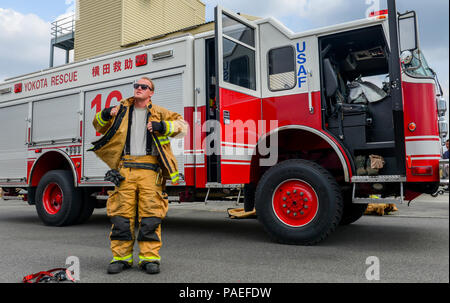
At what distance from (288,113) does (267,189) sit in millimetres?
1101

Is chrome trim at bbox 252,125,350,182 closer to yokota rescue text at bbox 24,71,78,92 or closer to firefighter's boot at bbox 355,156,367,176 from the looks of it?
firefighter's boot at bbox 355,156,367,176

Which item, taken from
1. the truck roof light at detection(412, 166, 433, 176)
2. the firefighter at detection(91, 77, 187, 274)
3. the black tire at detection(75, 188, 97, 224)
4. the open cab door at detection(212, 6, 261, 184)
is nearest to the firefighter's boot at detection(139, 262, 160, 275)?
the firefighter at detection(91, 77, 187, 274)

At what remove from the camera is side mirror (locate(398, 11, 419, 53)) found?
419 centimetres

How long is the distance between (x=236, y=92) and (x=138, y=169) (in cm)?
210

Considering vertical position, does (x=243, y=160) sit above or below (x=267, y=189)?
above

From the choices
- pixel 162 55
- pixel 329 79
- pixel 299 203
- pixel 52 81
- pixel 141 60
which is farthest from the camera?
pixel 52 81

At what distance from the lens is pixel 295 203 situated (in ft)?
16.0

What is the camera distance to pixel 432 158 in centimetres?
445

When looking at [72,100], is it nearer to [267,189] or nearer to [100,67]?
[100,67]

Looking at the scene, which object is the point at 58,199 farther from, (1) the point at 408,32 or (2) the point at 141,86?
(1) the point at 408,32

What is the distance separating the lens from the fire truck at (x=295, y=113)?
452cm

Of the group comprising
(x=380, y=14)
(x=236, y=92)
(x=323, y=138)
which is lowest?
(x=323, y=138)

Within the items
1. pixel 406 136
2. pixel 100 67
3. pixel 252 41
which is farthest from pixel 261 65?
pixel 100 67

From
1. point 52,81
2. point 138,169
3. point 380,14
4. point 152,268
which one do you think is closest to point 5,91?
point 52,81
